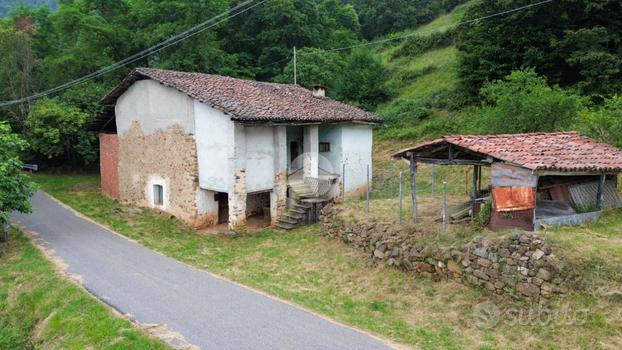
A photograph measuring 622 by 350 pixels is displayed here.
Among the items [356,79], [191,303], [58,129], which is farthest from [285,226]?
[356,79]

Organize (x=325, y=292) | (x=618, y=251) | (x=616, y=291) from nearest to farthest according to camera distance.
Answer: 1. (x=616, y=291)
2. (x=618, y=251)
3. (x=325, y=292)

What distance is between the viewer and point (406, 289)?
1073 centimetres

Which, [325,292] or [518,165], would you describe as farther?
[325,292]

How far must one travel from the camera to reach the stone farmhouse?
53.7 feet

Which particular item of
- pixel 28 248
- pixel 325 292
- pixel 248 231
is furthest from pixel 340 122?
pixel 28 248

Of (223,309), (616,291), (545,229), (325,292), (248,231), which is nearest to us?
(616,291)

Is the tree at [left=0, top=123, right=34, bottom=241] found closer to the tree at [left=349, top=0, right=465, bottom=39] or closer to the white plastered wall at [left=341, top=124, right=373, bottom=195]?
the white plastered wall at [left=341, top=124, right=373, bottom=195]

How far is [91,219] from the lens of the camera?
18656 millimetres

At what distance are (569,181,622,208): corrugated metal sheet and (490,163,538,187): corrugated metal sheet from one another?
8.03 ft

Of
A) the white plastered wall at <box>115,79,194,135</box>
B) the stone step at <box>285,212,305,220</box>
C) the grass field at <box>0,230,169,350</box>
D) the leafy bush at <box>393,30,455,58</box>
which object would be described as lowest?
the grass field at <box>0,230,169,350</box>

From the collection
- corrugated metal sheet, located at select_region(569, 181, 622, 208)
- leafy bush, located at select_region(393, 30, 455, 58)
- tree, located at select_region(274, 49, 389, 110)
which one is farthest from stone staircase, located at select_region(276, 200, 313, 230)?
leafy bush, located at select_region(393, 30, 455, 58)

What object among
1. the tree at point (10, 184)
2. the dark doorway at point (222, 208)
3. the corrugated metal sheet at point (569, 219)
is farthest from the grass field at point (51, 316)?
the corrugated metal sheet at point (569, 219)

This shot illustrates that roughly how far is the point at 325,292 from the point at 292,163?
970 centimetres

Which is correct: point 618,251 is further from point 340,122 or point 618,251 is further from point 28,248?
point 28,248
